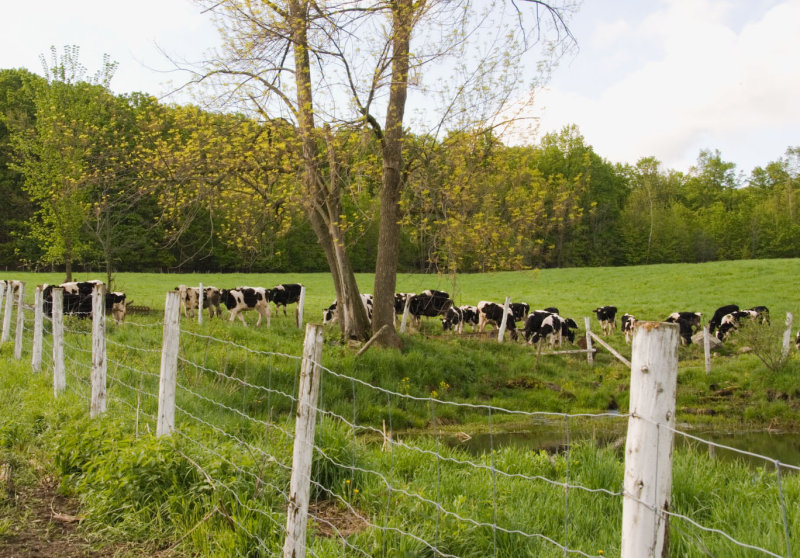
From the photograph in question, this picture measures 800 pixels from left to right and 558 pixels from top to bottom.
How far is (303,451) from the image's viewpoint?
12.9 feet

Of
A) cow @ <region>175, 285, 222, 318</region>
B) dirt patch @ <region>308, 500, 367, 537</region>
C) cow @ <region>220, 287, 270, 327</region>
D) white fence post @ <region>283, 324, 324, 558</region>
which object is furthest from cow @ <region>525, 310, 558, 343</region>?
white fence post @ <region>283, 324, 324, 558</region>

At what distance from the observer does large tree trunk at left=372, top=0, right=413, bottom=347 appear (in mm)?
12867

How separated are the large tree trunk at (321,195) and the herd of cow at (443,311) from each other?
11.8ft

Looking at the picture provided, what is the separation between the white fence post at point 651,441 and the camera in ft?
7.82

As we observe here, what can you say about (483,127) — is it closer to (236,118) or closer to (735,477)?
(236,118)

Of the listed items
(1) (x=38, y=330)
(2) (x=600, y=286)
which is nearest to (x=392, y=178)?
(1) (x=38, y=330)

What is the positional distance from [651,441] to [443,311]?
21159 millimetres

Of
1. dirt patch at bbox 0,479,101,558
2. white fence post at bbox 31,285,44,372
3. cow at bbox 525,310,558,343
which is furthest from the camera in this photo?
cow at bbox 525,310,558,343

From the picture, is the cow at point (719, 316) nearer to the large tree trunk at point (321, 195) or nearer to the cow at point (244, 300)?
the large tree trunk at point (321, 195)

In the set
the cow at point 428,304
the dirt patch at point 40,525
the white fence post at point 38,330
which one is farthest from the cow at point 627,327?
the dirt patch at point 40,525

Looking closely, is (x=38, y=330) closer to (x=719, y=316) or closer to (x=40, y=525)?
(x=40, y=525)

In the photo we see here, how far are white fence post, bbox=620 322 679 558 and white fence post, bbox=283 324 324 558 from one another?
6.45 feet

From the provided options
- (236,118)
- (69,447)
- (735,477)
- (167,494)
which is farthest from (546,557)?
(236,118)

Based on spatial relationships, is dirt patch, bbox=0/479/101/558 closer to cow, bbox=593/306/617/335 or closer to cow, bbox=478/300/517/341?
cow, bbox=478/300/517/341
